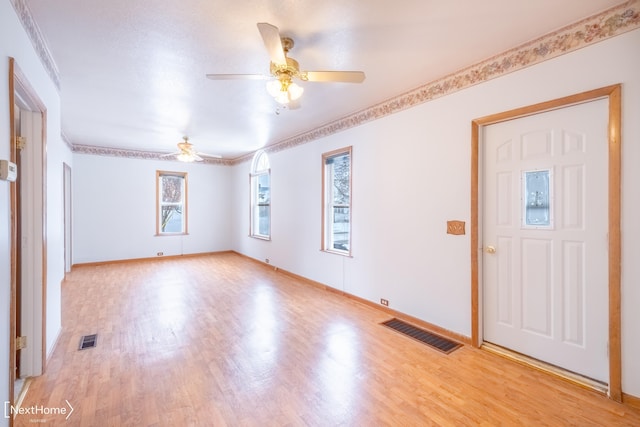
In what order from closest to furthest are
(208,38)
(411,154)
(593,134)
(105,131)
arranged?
1. (593,134)
2. (208,38)
3. (411,154)
4. (105,131)

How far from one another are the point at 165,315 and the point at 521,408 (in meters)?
3.64

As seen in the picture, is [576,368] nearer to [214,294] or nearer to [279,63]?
[279,63]

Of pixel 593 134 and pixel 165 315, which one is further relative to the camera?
pixel 165 315

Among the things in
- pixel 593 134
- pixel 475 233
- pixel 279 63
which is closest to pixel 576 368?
pixel 475 233

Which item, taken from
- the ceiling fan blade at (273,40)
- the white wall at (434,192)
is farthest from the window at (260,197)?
the ceiling fan blade at (273,40)

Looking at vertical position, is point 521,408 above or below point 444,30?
below

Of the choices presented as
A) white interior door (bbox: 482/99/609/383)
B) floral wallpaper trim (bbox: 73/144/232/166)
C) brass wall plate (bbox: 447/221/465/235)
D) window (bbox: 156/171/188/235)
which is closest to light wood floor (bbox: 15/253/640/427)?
white interior door (bbox: 482/99/609/383)

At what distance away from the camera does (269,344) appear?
9.53 ft

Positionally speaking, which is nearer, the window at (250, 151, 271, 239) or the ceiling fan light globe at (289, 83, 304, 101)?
the ceiling fan light globe at (289, 83, 304, 101)

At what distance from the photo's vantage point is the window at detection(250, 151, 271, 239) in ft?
21.9

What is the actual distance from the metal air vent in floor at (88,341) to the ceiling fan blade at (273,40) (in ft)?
10.1

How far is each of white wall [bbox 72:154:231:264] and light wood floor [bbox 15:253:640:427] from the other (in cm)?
326

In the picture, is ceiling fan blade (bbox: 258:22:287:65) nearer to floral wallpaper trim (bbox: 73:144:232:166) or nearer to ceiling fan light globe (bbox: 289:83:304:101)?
ceiling fan light globe (bbox: 289:83:304:101)

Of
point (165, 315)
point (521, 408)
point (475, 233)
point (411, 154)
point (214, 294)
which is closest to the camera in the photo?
point (521, 408)
